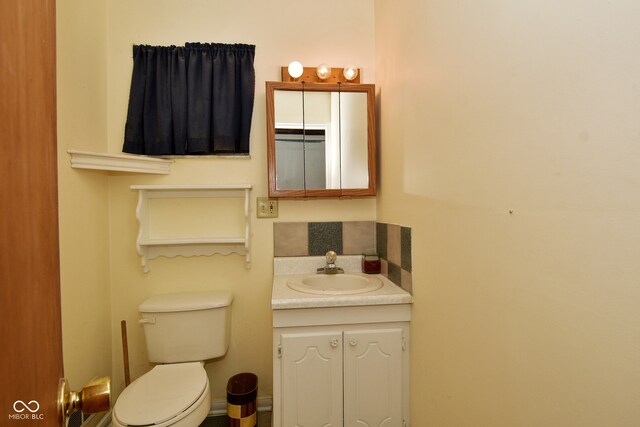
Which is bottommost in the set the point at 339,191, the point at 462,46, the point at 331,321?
the point at 331,321

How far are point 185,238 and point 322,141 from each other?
3.24ft

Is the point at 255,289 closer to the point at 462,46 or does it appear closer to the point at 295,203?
the point at 295,203

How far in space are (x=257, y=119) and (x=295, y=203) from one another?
57 centimetres

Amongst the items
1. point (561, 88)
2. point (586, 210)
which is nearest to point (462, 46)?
point (561, 88)

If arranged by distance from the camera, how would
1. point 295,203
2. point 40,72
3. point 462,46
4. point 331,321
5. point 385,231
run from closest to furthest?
point 40,72, point 462,46, point 331,321, point 385,231, point 295,203

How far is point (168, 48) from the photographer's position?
1.75 meters

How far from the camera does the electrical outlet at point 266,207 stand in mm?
1832

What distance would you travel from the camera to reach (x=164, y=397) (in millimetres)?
1271

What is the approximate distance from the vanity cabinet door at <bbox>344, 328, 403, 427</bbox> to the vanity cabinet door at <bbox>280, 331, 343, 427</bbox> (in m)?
0.05

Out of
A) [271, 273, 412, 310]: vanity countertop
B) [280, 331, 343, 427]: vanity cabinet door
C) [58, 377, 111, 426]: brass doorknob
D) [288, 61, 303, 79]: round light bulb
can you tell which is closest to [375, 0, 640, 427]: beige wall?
[271, 273, 412, 310]: vanity countertop

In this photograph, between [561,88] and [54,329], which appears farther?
[561,88]

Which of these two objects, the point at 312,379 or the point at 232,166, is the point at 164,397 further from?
the point at 232,166

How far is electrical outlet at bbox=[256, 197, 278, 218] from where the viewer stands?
183cm

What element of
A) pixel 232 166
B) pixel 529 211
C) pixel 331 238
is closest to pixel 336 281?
pixel 331 238
